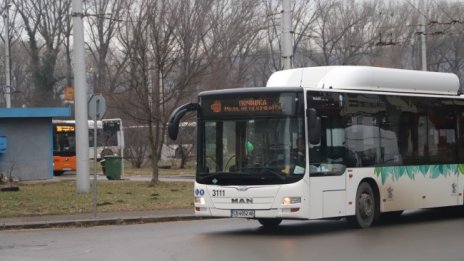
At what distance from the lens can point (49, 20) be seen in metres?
67.9

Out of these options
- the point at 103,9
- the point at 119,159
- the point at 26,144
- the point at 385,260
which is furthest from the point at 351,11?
the point at 385,260

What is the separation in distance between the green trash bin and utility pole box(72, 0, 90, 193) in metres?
9.55

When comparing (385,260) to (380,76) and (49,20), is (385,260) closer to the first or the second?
(380,76)

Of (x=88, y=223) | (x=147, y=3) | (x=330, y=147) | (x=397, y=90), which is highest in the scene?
(x=147, y=3)

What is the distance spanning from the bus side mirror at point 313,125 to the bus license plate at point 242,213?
5.73 ft

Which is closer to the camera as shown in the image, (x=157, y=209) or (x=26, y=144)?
(x=157, y=209)

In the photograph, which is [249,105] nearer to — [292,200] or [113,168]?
[292,200]

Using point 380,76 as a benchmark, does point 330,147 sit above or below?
below

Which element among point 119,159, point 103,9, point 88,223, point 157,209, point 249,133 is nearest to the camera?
point 249,133

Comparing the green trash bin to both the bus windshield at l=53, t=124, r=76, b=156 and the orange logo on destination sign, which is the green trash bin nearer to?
the bus windshield at l=53, t=124, r=76, b=156

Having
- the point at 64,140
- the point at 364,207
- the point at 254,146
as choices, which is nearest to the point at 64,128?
the point at 64,140

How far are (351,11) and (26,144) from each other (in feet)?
101

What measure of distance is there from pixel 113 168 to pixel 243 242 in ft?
70.3

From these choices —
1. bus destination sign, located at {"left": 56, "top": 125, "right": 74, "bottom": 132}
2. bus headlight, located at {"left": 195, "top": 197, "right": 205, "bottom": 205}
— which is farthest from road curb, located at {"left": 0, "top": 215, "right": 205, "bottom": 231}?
bus destination sign, located at {"left": 56, "top": 125, "right": 74, "bottom": 132}
